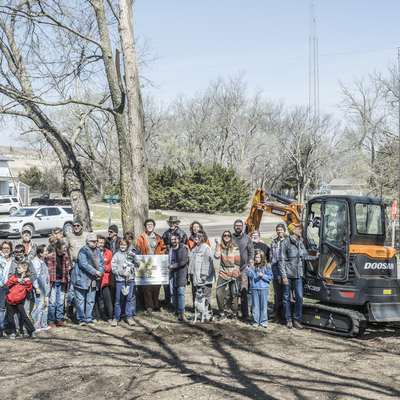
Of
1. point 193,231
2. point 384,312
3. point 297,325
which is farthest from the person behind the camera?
point 193,231

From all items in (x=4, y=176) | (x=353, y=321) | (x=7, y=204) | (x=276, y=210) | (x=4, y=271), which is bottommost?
(x=353, y=321)

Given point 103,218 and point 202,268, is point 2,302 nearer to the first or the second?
point 202,268

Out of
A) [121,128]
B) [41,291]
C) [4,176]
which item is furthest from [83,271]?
[4,176]

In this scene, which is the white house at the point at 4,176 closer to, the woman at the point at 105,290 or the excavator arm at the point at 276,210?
the excavator arm at the point at 276,210

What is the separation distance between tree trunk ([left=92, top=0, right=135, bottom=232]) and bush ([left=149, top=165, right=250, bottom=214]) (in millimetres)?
35078

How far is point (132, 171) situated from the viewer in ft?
36.1

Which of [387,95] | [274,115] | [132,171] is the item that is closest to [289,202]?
[132,171]

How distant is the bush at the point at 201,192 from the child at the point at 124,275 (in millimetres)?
37934

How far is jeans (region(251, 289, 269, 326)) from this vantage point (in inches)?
335

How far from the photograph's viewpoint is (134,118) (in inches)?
431

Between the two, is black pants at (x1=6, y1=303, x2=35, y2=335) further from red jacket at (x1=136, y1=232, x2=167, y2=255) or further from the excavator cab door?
the excavator cab door

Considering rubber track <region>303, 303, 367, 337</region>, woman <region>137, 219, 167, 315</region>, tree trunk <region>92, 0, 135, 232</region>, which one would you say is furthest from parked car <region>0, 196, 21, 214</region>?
rubber track <region>303, 303, 367, 337</region>

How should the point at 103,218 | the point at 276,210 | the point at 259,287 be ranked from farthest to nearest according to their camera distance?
the point at 103,218
the point at 276,210
the point at 259,287

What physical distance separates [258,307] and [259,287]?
39 cm
